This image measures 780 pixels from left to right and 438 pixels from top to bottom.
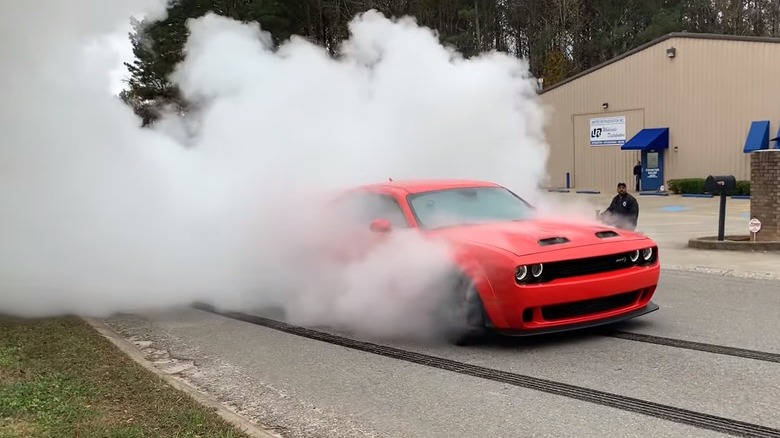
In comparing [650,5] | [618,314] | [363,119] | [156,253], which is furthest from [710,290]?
[650,5]

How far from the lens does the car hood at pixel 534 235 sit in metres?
5.72

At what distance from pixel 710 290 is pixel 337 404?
543cm

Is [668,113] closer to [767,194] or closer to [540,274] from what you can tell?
[767,194]

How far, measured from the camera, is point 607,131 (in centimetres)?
3102

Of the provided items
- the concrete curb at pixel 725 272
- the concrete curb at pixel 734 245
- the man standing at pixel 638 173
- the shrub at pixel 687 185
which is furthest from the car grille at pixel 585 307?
the man standing at pixel 638 173

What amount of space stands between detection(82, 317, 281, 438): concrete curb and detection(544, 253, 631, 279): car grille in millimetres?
2500

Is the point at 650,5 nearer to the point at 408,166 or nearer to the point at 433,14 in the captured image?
the point at 433,14

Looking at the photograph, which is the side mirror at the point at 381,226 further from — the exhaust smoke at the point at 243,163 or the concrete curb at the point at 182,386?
the concrete curb at the point at 182,386

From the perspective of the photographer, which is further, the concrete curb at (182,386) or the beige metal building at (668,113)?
the beige metal building at (668,113)

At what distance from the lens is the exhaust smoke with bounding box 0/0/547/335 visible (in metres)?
7.29

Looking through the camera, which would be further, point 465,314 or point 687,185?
point 687,185

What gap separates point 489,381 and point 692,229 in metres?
12.3

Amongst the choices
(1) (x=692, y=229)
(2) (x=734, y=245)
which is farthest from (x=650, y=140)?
(2) (x=734, y=245)

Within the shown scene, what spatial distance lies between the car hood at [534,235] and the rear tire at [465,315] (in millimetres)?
381
